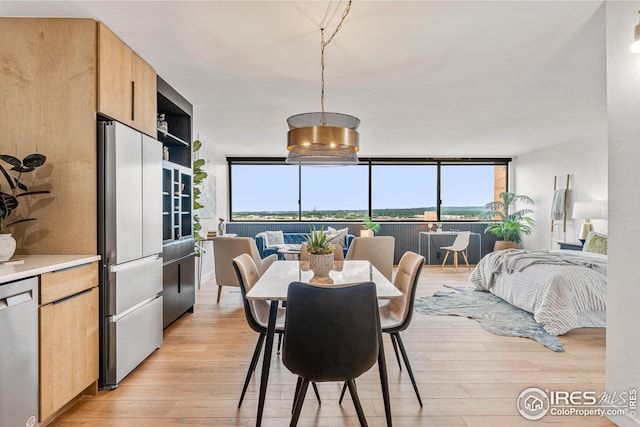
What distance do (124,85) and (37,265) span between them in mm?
1426

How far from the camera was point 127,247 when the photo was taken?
2.56 m

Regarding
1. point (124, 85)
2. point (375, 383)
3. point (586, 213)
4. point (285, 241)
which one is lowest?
point (375, 383)

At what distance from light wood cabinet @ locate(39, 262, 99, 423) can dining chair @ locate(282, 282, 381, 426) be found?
1.35 m

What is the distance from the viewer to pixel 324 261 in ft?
8.52

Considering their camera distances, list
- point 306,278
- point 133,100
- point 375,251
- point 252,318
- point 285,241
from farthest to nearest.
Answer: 1. point 285,241
2. point 375,251
3. point 133,100
4. point 306,278
5. point 252,318

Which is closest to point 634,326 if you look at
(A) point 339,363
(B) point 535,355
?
(B) point 535,355

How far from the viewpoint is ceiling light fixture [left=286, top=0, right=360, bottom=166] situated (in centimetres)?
239

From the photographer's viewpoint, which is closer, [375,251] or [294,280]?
[294,280]

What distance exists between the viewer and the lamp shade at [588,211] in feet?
17.7

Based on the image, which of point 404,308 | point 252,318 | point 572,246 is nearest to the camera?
point 252,318

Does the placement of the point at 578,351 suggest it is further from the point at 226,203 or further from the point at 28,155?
the point at 226,203

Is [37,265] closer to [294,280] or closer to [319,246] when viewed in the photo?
[294,280]

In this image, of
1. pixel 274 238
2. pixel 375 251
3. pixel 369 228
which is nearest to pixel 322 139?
pixel 375 251

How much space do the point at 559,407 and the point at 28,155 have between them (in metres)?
3.73
